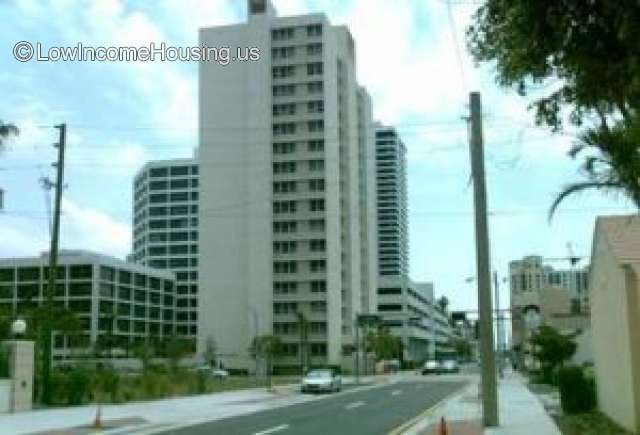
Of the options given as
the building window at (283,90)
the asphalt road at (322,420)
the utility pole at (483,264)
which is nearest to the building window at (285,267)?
the building window at (283,90)

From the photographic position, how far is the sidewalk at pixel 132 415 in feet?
93.1

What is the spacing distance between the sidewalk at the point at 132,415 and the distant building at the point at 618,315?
13.5 m

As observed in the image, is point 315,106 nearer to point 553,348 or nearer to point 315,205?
point 315,205

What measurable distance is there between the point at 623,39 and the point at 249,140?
125m

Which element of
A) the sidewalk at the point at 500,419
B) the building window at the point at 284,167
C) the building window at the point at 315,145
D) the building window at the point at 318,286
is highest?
the building window at the point at 315,145

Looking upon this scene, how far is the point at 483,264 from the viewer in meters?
24.3

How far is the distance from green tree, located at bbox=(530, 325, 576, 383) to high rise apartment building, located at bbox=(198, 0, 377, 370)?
6840 cm

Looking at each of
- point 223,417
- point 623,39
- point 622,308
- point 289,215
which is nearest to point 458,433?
point 622,308

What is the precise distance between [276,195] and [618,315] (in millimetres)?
110612

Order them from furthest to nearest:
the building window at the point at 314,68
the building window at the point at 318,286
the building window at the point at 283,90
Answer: the building window at the point at 283,90 < the building window at the point at 314,68 < the building window at the point at 318,286

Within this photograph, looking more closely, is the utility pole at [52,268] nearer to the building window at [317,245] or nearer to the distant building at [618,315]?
the distant building at [618,315]

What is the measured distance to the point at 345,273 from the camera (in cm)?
13575

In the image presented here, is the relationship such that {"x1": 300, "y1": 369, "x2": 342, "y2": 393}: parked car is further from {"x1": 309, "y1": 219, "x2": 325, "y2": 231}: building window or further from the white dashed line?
{"x1": 309, "y1": 219, "x2": 325, "y2": 231}: building window

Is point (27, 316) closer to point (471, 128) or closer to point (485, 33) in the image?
point (471, 128)
